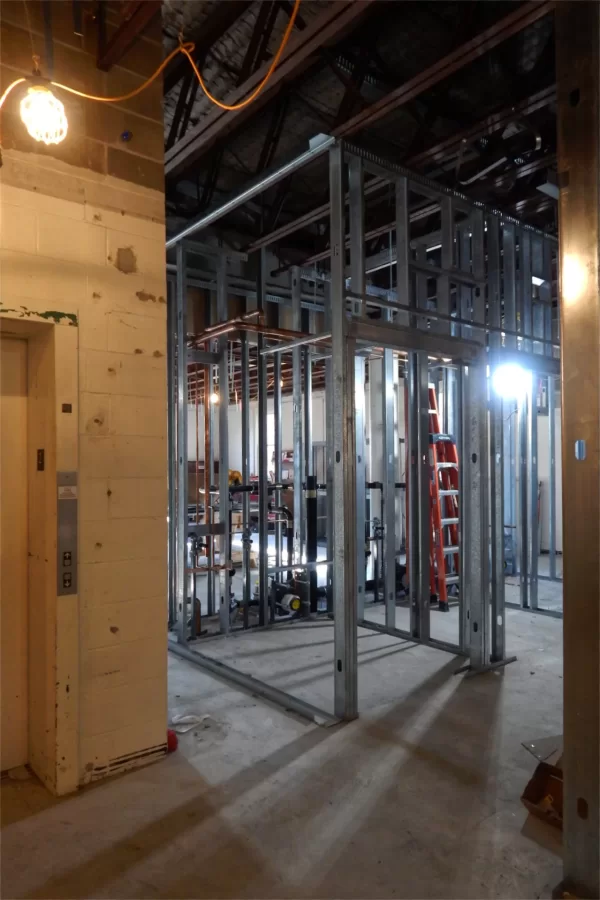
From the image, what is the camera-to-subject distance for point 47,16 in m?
2.46

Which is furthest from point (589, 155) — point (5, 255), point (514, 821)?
point (514, 821)

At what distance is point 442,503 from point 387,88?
365 centimetres

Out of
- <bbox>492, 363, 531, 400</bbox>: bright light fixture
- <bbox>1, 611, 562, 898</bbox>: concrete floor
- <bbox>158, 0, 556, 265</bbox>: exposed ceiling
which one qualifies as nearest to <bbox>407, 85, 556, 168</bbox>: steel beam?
<bbox>158, 0, 556, 265</bbox>: exposed ceiling

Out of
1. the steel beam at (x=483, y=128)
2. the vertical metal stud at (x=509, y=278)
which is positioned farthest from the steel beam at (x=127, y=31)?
the vertical metal stud at (x=509, y=278)

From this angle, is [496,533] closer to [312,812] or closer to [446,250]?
[446,250]

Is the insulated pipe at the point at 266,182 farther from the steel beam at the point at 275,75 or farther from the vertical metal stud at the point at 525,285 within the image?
the vertical metal stud at the point at 525,285

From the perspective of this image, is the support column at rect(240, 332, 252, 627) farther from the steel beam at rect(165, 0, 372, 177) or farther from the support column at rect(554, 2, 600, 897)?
the support column at rect(554, 2, 600, 897)

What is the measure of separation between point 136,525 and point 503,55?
13.1 ft

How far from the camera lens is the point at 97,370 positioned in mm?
2697

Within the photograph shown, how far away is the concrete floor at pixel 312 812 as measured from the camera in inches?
78.7

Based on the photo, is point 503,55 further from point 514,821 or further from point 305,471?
point 514,821

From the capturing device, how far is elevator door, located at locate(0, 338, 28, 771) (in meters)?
2.75

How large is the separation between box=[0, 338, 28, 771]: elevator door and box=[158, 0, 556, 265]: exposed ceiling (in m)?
2.07

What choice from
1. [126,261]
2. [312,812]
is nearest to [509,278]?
[126,261]
